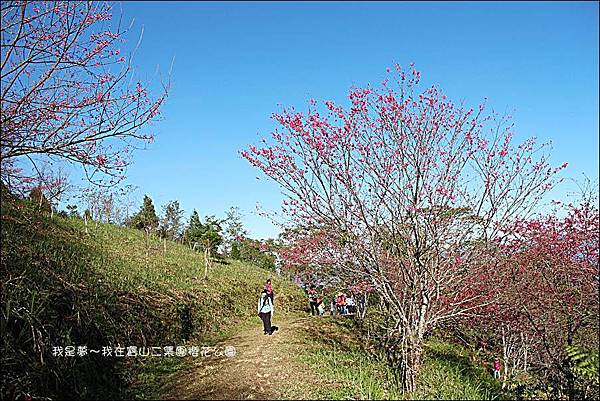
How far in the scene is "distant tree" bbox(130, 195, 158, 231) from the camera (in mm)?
20359

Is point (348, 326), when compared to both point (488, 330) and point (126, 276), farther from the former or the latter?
point (126, 276)

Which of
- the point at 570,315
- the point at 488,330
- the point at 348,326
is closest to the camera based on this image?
the point at 570,315

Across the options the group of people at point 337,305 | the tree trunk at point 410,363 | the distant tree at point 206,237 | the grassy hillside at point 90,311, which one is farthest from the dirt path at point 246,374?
the distant tree at point 206,237

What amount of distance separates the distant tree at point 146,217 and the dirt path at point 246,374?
13110 mm

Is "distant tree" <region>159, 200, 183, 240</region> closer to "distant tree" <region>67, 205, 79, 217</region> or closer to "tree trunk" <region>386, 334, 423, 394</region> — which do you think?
"distant tree" <region>67, 205, 79, 217</region>

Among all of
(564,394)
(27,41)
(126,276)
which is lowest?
(564,394)

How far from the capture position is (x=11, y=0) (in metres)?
4.64

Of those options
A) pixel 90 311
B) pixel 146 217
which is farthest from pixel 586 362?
pixel 146 217

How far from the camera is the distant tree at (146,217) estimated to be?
2036 centimetres

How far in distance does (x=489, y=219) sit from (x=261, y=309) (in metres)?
4.85

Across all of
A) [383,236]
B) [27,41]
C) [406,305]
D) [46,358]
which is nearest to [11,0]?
[27,41]

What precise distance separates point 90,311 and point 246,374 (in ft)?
7.96

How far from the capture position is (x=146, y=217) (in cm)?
2066

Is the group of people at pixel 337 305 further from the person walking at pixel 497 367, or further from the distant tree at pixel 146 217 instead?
the distant tree at pixel 146 217
